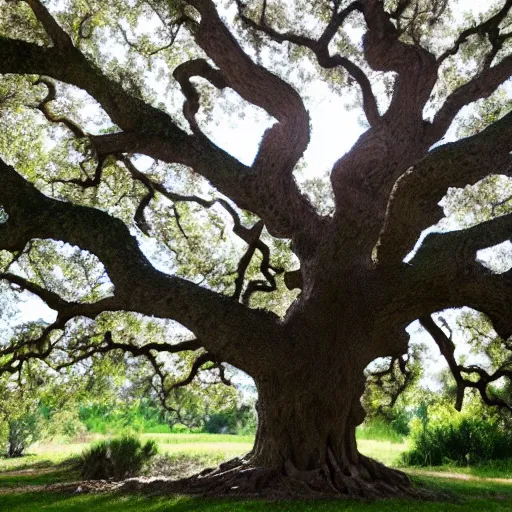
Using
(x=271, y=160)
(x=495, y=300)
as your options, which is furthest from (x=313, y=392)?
(x=271, y=160)

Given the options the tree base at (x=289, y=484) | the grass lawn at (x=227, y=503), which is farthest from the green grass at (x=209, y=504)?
the tree base at (x=289, y=484)

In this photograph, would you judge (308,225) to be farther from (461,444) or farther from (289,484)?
(461,444)

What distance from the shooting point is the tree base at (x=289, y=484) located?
22.4 feet

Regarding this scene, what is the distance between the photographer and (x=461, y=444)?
1448 cm

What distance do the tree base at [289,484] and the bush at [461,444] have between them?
7.41 meters

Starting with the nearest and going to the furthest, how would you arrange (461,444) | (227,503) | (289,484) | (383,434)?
1. (227,503)
2. (289,484)
3. (461,444)
4. (383,434)

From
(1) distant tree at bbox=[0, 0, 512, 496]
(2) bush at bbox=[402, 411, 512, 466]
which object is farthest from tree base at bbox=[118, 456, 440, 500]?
(2) bush at bbox=[402, 411, 512, 466]

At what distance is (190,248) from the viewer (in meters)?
12.5

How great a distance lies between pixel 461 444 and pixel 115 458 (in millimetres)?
9187

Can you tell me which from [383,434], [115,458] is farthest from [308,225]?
[383,434]

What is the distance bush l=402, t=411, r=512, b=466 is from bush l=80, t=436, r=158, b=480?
296 inches

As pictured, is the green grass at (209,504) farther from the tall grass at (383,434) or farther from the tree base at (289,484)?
the tall grass at (383,434)

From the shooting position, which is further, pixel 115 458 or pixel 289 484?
pixel 115 458

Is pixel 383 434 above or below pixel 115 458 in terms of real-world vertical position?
above
